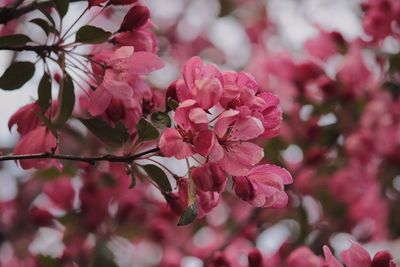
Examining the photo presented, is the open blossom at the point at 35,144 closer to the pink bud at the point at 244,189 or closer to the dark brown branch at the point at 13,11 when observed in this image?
the dark brown branch at the point at 13,11

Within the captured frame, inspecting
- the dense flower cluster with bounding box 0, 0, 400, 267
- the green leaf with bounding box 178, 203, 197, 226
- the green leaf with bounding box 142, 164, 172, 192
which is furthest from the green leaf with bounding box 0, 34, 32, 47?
the green leaf with bounding box 178, 203, 197, 226

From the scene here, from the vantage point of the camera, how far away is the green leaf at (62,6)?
1.35 meters

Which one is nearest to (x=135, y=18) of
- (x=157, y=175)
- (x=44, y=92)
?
(x=44, y=92)

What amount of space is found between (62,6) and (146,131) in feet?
A: 1.03

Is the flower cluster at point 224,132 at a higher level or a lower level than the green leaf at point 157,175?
higher

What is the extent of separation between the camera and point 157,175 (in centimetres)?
125

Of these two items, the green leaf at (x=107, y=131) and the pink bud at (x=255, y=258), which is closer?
the green leaf at (x=107, y=131)

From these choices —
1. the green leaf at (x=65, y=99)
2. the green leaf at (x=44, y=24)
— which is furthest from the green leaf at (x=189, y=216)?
the green leaf at (x=44, y=24)

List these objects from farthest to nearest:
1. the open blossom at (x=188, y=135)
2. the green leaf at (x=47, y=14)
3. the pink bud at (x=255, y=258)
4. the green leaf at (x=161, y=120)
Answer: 1. the pink bud at (x=255, y=258)
2. the green leaf at (x=47, y=14)
3. the green leaf at (x=161, y=120)
4. the open blossom at (x=188, y=135)

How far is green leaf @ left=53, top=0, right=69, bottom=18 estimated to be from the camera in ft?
4.43

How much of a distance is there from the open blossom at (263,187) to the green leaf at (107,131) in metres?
0.24

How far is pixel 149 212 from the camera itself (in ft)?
8.39

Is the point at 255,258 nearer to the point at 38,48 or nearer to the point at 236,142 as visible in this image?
the point at 236,142

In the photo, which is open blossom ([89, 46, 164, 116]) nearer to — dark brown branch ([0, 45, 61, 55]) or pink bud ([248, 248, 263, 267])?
dark brown branch ([0, 45, 61, 55])
